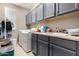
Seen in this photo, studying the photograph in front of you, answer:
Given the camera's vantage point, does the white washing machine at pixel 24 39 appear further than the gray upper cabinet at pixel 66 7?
Yes

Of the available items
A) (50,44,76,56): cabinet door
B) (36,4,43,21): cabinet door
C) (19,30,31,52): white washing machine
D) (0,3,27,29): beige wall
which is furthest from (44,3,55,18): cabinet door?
(50,44,76,56): cabinet door

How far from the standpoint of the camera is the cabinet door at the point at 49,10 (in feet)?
9.38

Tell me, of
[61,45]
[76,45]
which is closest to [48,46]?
[61,45]

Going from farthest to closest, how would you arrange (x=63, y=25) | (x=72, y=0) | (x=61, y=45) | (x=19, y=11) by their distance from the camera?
1. (x=63, y=25)
2. (x=19, y=11)
3. (x=61, y=45)
4. (x=72, y=0)

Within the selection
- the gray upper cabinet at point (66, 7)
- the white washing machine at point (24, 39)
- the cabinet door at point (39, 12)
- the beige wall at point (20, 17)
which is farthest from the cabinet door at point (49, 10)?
the beige wall at point (20, 17)

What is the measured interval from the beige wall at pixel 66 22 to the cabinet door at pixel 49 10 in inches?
6.6

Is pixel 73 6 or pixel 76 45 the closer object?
pixel 76 45

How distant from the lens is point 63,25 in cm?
289

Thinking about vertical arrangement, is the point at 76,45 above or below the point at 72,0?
below

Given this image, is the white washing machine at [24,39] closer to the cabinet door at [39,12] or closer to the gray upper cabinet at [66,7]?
the cabinet door at [39,12]

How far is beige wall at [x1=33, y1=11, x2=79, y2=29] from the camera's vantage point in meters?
2.38

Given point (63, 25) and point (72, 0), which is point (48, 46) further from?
point (72, 0)

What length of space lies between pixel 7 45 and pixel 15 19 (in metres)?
0.56

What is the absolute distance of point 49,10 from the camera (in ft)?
10.1
